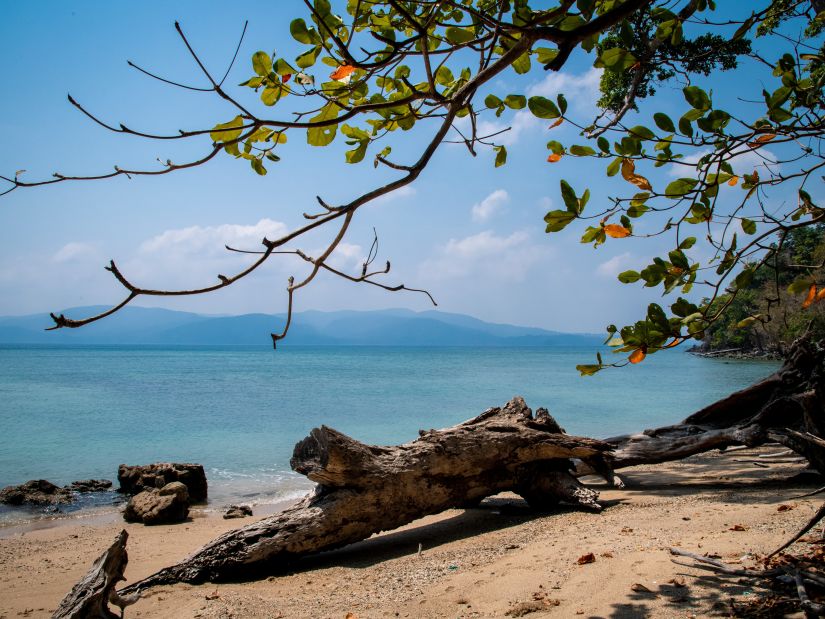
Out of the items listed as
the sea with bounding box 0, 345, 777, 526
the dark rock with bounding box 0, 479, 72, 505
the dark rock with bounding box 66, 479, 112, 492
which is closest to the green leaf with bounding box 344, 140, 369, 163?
the sea with bounding box 0, 345, 777, 526

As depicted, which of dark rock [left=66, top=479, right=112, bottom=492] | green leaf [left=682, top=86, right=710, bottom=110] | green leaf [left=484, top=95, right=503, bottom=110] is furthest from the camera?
dark rock [left=66, top=479, right=112, bottom=492]

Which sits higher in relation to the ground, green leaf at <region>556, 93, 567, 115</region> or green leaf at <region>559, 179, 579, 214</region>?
green leaf at <region>556, 93, 567, 115</region>

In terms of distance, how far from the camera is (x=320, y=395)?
36094 mm

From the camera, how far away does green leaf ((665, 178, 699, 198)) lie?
7.31 ft

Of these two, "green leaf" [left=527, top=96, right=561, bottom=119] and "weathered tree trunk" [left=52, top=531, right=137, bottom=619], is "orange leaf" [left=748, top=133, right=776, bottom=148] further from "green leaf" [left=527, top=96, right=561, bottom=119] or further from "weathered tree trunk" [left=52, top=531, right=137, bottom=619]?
"weathered tree trunk" [left=52, top=531, right=137, bottom=619]

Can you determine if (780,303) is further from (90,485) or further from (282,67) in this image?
(90,485)

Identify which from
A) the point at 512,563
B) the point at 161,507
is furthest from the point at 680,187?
the point at 161,507

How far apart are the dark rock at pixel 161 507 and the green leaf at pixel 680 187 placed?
357 inches

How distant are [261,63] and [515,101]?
1.15m

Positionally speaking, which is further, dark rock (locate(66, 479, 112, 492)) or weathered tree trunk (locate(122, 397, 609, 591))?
dark rock (locate(66, 479, 112, 492))

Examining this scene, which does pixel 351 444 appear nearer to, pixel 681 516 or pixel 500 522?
pixel 500 522

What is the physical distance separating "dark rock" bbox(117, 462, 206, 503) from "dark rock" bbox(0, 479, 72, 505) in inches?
40.6

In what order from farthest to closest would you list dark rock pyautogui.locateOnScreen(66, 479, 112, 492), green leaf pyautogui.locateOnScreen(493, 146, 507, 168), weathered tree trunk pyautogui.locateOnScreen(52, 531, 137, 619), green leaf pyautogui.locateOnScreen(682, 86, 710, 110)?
dark rock pyautogui.locateOnScreen(66, 479, 112, 492) < weathered tree trunk pyautogui.locateOnScreen(52, 531, 137, 619) < green leaf pyautogui.locateOnScreen(493, 146, 507, 168) < green leaf pyautogui.locateOnScreen(682, 86, 710, 110)

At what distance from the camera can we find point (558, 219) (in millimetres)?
2029
